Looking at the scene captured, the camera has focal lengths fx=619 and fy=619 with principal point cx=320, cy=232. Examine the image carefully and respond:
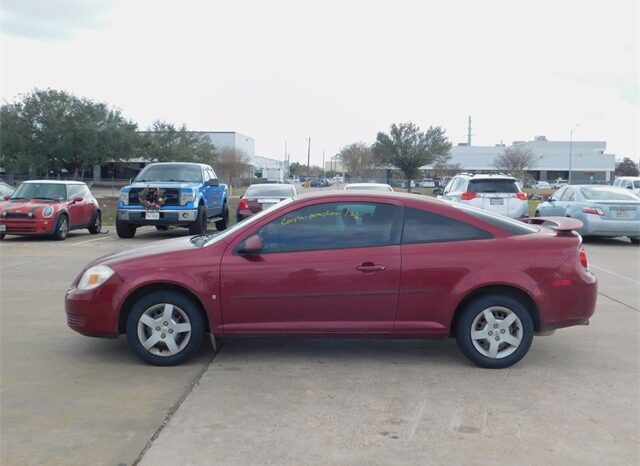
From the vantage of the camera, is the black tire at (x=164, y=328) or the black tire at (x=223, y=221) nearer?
the black tire at (x=164, y=328)

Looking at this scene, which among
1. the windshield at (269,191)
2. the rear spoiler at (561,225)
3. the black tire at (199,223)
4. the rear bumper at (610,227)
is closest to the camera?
the rear spoiler at (561,225)

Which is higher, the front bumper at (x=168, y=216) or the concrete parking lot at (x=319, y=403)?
the front bumper at (x=168, y=216)

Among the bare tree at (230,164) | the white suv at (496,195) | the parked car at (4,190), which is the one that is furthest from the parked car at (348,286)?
the bare tree at (230,164)

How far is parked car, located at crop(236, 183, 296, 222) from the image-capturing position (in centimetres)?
1539

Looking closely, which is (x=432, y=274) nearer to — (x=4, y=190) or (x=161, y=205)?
(x=161, y=205)

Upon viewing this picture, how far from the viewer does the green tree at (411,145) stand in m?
52.7

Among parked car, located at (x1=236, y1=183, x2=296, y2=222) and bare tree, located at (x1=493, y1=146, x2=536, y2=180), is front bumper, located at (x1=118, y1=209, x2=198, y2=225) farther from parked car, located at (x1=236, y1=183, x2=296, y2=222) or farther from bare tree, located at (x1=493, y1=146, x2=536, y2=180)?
bare tree, located at (x1=493, y1=146, x2=536, y2=180)

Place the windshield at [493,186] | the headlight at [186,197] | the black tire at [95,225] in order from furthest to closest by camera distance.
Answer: the black tire at [95,225], the windshield at [493,186], the headlight at [186,197]

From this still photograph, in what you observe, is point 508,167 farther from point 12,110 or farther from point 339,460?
point 339,460

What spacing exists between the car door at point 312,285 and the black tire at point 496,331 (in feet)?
2.12

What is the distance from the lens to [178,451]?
3.75 metres

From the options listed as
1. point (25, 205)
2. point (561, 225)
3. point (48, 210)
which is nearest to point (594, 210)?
point (561, 225)

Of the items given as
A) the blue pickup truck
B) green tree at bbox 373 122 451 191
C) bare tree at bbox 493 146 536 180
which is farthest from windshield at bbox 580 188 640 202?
bare tree at bbox 493 146 536 180

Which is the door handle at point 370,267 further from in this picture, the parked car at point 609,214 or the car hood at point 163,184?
the parked car at point 609,214
